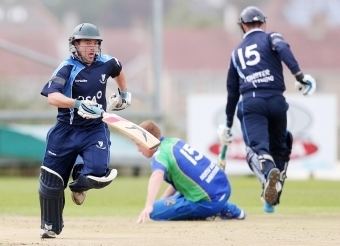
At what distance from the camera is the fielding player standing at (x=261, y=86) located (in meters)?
12.7

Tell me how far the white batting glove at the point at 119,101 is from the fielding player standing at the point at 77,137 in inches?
20.2

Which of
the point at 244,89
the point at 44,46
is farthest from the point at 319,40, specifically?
the point at 244,89

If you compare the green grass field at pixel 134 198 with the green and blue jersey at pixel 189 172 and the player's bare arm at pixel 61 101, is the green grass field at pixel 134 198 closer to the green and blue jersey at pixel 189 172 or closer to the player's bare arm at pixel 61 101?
the green and blue jersey at pixel 189 172

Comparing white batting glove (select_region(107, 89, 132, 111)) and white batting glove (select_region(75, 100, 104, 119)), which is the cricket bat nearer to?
white batting glove (select_region(75, 100, 104, 119))

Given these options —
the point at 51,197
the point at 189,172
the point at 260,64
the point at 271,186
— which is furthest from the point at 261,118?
the point at 51,197

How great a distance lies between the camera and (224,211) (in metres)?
12.9

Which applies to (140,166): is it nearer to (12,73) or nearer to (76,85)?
(12,73)

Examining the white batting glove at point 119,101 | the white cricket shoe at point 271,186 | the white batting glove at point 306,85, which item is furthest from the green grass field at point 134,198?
the white batting glove at point 119,101

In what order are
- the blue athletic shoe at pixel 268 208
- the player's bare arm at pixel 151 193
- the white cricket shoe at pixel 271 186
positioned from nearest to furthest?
the player's bare arm at pixel 151 193, the white cricket shoe at pixel 271 186, the blue athletic shoe at pixel 268 208

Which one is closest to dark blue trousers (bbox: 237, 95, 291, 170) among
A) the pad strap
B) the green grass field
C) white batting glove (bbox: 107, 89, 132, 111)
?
the green grass field

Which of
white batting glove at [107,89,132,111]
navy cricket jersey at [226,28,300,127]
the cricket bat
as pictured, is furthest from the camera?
navy cricket jersey at [226,28,300,127]

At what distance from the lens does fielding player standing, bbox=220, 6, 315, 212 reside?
41.7ft

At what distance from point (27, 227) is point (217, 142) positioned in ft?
38.2

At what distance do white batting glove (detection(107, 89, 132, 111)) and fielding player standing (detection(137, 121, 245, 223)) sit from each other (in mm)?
1023
